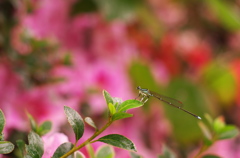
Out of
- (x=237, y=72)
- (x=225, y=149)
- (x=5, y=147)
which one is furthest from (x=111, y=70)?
(x=5, y=147)

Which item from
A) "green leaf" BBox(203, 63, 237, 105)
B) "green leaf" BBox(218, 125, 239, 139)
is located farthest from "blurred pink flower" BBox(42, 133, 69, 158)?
"green leaf" BBox(203, 63, 237, 105)

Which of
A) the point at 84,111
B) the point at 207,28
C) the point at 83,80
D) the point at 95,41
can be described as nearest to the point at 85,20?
the point at 95,41

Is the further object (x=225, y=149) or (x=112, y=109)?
(x=225, y=149)

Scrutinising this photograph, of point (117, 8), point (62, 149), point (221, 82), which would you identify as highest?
point (117, 8)

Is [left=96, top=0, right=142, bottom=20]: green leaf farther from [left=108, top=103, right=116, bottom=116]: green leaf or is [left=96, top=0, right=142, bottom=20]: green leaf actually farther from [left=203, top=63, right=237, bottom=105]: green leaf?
[left=108, top=103, right=116, bottom=116]: green leaf

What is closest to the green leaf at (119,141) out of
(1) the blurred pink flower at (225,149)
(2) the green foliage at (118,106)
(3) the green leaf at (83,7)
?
(2) the green foliage at (118,106)

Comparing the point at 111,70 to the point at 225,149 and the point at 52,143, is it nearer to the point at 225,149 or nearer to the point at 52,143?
the point at 225,149
